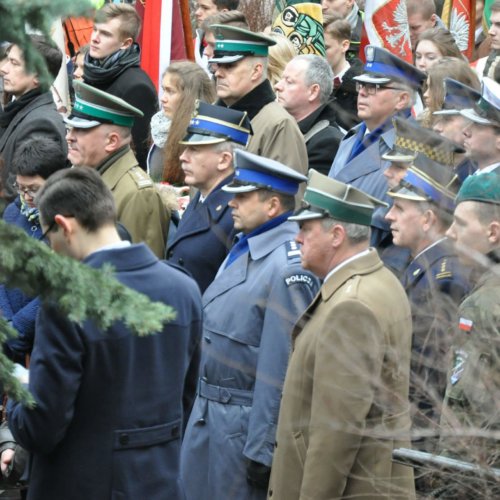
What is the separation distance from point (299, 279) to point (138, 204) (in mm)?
1593

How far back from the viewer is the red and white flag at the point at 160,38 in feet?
34.1

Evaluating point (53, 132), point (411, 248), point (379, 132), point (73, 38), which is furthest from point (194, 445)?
point (73, 38)

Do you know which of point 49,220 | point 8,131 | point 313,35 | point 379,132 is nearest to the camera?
point 49,220

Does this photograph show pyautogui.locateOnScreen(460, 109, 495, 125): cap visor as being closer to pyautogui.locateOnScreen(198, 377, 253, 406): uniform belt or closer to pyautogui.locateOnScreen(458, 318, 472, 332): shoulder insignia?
pyautogui.locateOnScreen(198, 377, 253, 406): uniform belt

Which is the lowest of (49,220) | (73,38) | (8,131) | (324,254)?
(73,38)

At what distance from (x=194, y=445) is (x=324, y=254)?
1.25 meters

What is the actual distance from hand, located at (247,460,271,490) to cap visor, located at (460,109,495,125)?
208 centimetres

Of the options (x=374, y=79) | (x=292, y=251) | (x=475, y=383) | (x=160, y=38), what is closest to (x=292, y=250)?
(x=292, y=251)

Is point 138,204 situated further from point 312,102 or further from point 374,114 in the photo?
point 312,102

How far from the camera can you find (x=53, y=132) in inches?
327

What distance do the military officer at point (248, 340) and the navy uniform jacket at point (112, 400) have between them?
77 cm

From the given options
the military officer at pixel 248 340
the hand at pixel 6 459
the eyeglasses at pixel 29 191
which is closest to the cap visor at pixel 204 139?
the military officer at pixel 248 340

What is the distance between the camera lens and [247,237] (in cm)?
586

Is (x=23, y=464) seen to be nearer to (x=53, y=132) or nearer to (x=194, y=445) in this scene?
(x=194, y=445)
